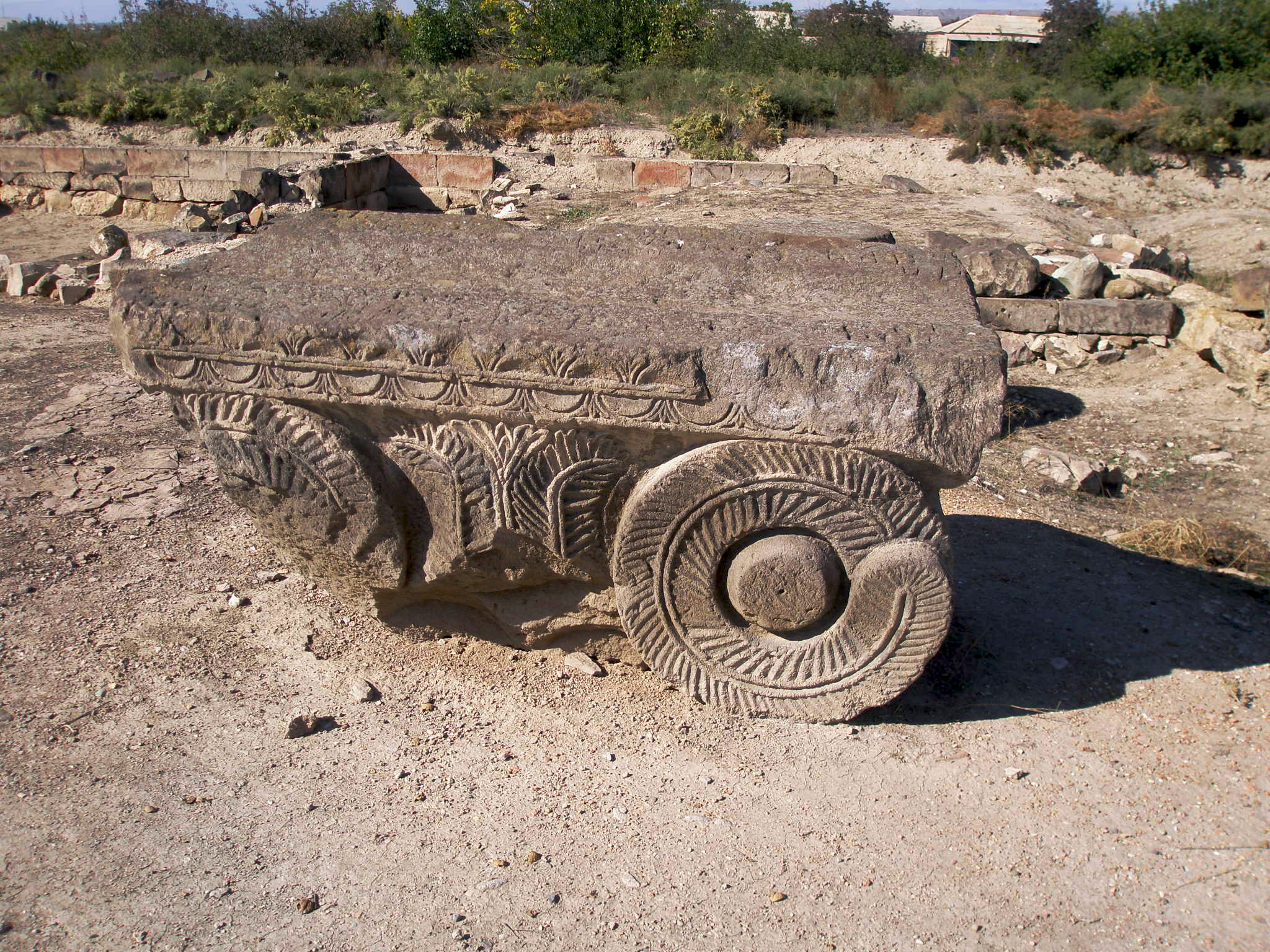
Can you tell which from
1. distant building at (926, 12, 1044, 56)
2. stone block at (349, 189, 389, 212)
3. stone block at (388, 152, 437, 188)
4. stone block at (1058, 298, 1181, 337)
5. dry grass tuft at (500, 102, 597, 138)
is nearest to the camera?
stone block at (1058, 298, 1181, 337)

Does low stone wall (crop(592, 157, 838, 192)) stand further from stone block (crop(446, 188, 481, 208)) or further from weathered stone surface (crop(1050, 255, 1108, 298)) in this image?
weathered stone surface (crop(1050, 255, 1108, 298))

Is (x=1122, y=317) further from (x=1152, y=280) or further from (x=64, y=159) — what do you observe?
(x=64, y=159)

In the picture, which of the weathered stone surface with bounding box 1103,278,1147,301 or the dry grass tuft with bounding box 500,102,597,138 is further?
the dry grass tuft with bounding box 500,102,597,138

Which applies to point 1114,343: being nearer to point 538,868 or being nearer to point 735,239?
point 735,239

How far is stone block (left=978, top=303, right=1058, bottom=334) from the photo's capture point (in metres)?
6.79

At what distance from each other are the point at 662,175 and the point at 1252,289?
6.36 m

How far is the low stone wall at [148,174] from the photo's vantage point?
38.3 feet

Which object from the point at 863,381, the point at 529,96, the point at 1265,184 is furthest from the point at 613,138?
the point at 863,381

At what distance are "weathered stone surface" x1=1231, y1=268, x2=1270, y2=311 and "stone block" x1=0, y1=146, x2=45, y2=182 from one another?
40.8 feet

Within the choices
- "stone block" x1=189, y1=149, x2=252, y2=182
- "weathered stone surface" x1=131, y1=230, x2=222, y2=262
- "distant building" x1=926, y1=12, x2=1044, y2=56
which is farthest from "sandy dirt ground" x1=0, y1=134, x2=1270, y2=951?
"distant building" x1=926, y1=12, x2=1044, y2=56

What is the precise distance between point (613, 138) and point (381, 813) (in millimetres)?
11478

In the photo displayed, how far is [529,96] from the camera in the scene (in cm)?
1388

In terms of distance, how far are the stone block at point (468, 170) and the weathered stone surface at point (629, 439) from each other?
9.23m

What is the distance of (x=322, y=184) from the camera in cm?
995
